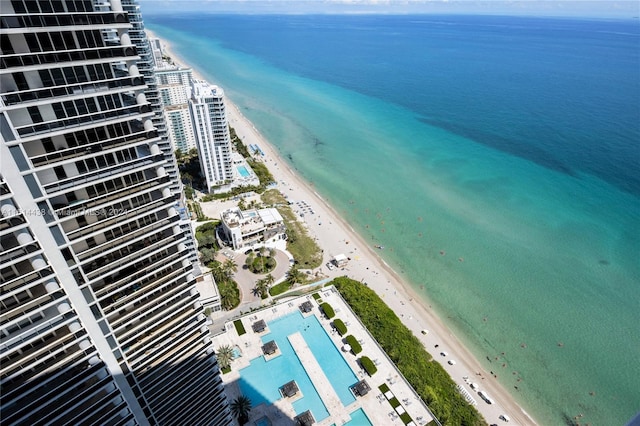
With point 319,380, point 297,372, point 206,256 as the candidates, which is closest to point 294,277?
point 206,256

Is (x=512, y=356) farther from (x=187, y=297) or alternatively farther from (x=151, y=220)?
(x=151, y=220)

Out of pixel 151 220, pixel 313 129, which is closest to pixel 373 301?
pixel 151 220

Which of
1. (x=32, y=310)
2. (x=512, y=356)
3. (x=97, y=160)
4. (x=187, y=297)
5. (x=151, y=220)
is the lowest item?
(x=512, y=356)

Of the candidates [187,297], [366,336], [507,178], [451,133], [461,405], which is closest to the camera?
[187,297]

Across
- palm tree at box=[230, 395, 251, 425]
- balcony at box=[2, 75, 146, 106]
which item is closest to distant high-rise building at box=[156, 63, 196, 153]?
palm tree at box=[230, 395, 251, 425]

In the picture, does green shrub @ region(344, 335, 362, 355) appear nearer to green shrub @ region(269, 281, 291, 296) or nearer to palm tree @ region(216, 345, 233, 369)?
green shrub @ region(269, 281, 291, 296)

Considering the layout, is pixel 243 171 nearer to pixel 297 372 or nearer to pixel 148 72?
pixel 148 72

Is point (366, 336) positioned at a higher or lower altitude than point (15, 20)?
lower
